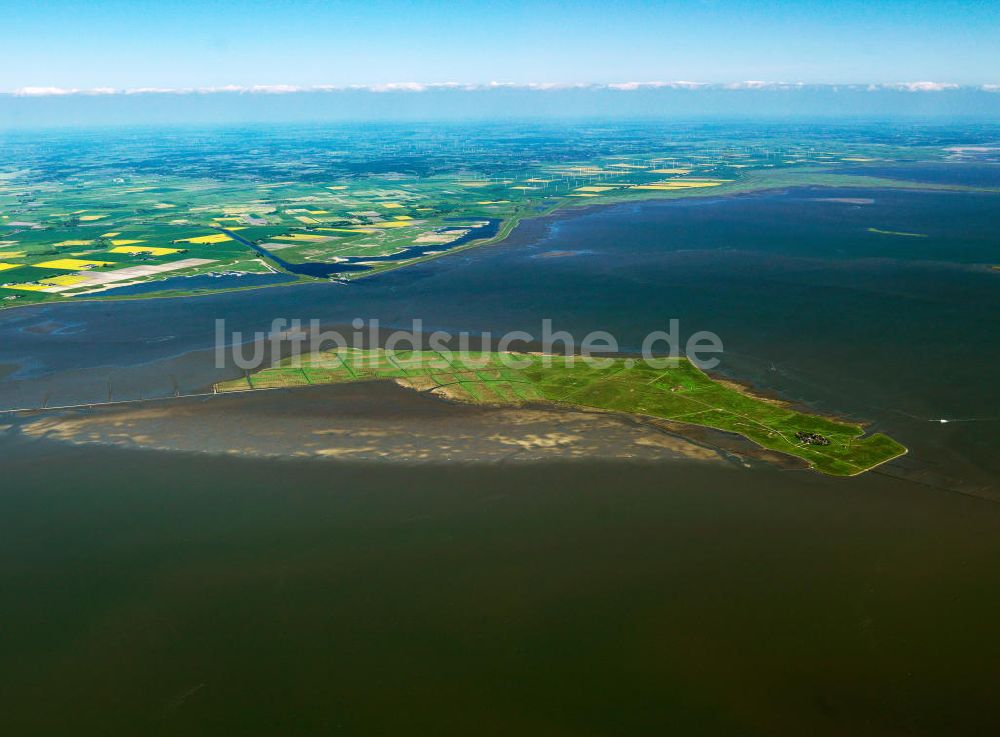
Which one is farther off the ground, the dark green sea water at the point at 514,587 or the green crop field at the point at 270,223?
the green crop field at the point at 270,223

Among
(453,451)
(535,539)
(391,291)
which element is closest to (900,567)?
(535,539)

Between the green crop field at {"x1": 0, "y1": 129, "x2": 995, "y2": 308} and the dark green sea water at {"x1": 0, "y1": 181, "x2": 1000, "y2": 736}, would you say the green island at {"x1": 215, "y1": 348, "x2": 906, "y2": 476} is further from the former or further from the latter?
the green crop field at {"x1": 0, "y1": 129, "x2": 995, "y2": 308}

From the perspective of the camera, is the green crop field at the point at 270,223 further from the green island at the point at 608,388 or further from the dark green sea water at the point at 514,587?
the dark green sea water at the point at 514,587

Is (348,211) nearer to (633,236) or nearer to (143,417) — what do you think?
(633,236)

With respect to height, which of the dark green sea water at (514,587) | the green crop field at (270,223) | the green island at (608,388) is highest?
the green crop field at (270,223)

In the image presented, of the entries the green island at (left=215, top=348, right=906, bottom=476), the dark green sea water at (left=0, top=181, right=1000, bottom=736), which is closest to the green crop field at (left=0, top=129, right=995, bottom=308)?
the green island at (left=215, top=348, right=906, bottom=476)

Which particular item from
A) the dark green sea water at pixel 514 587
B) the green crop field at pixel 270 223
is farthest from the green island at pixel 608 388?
the green crop field at pixel 270 223
